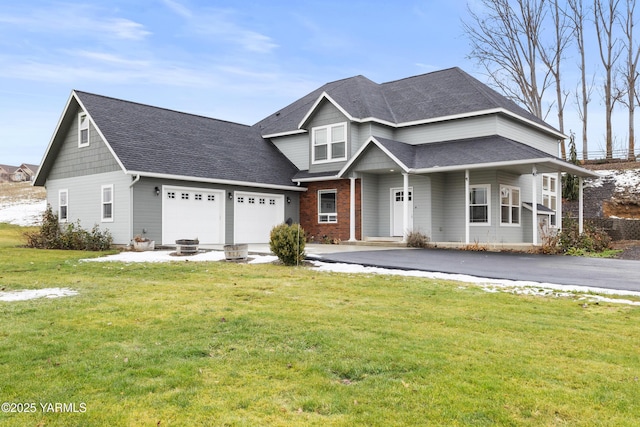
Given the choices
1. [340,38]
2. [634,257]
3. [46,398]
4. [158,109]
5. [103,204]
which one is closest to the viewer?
[46,398]

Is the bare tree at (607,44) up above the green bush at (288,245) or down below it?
above

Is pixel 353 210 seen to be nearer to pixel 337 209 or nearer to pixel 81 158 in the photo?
pixel 337 209

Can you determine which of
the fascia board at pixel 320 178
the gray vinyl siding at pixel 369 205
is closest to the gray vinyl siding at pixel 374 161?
the gray vinyl siding at pixel 369 205

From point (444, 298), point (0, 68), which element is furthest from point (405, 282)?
point (0, 68)

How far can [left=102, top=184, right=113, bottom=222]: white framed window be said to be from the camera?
19.9 meters

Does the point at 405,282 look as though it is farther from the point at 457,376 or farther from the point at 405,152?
the point at 405,152

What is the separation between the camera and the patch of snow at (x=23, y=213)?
36.2 metres

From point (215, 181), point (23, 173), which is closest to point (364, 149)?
point (215, 181)

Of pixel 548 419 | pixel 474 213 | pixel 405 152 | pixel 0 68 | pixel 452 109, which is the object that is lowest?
pixel 548 419

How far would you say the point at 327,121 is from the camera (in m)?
23.9

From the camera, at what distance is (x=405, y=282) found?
10.5 m

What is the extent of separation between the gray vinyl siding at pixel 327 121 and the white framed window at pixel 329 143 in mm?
181

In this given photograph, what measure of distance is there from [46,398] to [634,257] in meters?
16.9

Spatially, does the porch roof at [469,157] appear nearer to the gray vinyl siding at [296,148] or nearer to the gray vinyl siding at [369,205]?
the gray vinyl siding at [369,205]
